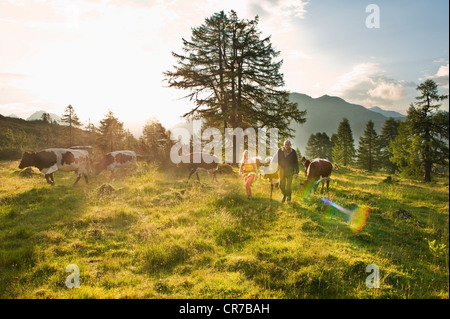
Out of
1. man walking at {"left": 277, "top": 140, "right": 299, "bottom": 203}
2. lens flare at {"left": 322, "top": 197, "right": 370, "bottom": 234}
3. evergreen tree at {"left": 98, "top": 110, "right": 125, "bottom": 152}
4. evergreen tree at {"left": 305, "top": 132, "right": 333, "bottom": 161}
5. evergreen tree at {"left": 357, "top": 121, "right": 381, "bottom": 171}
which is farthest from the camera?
evergreen tree at {"left": 305, "top": 132, "right": 333, "bottom": 161}

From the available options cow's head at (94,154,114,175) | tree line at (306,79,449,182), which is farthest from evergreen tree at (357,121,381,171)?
Answer: cow's head at (94,154,114,175)

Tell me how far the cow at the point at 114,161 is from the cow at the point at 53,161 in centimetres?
223

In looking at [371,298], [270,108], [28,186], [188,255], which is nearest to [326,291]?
[371,298]

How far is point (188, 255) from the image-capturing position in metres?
5.16

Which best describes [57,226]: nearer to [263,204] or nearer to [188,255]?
[188,255]

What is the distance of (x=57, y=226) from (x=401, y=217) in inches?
466

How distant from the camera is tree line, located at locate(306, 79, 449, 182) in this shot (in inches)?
716

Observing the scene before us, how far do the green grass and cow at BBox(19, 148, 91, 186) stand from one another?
3.35 m

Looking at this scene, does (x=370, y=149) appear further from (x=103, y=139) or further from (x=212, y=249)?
(x=103, y=139)

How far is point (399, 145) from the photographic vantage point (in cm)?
2706

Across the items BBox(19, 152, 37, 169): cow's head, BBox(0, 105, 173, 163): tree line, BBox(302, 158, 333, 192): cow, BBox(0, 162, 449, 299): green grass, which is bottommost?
BBox(0, 162, 449, 299): green grass

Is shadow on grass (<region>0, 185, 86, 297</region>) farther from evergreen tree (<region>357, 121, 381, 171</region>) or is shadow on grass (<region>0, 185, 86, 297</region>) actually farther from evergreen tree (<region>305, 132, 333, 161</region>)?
evergreen tree (<region>305, 132, 333, 161</region>)

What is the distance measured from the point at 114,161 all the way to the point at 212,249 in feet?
48.6

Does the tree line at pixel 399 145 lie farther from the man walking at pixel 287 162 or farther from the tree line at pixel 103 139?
the tree line at pixel 103 139
